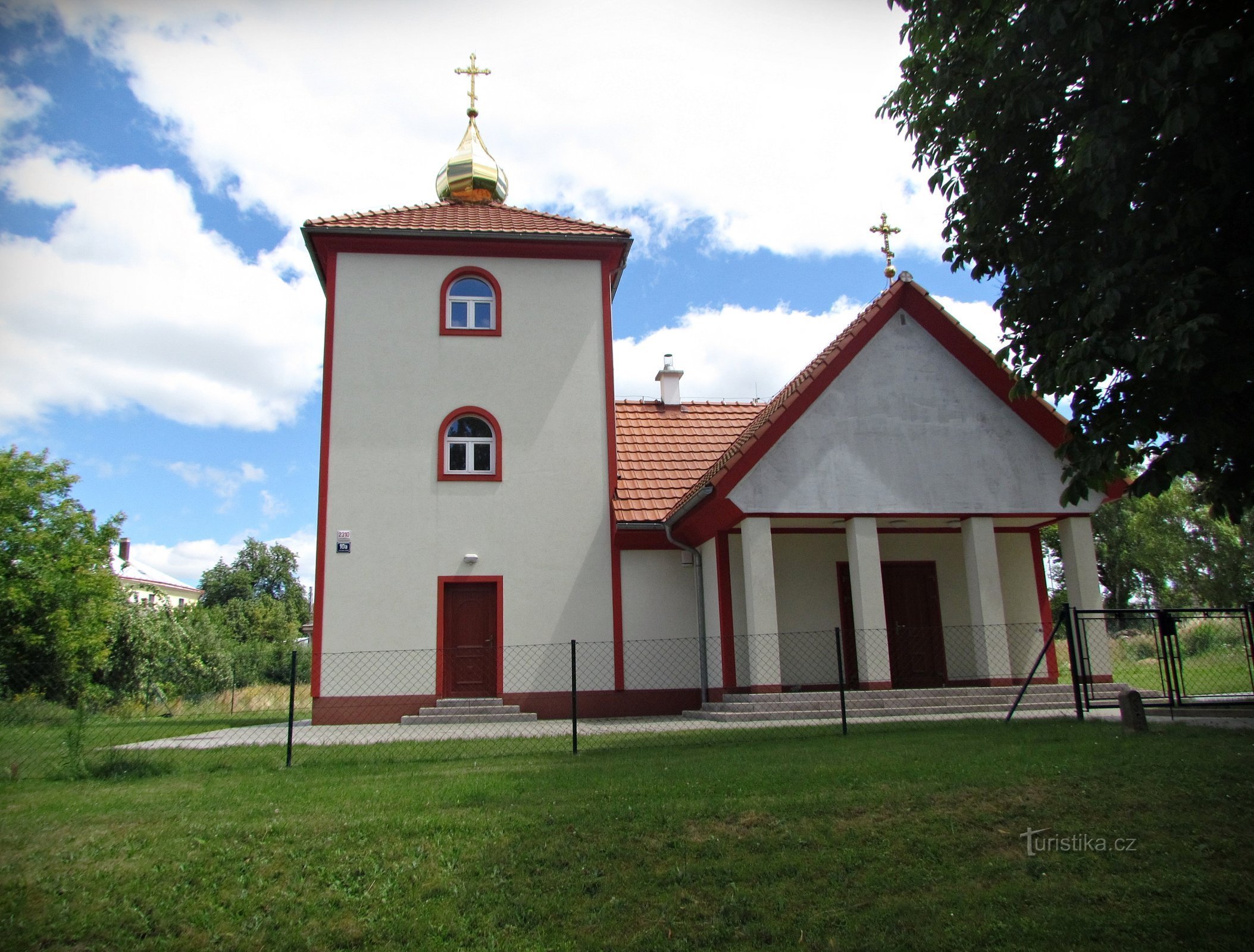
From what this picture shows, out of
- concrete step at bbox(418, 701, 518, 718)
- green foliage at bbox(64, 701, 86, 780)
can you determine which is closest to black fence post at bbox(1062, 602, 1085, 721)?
concrete step at bbox(418, 701, 518, 718)

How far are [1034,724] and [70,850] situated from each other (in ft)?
31.3

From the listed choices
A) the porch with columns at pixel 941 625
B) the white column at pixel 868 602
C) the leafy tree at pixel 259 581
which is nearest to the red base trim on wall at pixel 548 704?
the porch with columns at pixel 941 625

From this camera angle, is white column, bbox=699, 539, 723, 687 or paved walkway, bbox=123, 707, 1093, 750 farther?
white column, bbox=699, 539, 723, 687

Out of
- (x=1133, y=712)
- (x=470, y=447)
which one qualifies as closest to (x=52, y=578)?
(x=470, y=447)

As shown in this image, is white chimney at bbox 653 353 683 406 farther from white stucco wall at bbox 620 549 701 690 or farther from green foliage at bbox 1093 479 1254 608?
green foliage at bbox 1093 479 1254 608

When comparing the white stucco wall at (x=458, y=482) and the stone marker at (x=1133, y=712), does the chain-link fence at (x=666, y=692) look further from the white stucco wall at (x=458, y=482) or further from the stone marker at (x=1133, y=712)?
the stone marker at (x=1133, y=712)

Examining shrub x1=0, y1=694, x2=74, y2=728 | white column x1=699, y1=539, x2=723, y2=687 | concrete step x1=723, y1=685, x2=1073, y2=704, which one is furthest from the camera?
white column x1=699, y1=539, x2=723, y2=687

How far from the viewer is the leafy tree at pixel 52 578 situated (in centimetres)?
2347

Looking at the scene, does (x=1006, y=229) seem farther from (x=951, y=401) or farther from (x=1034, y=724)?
(x=951, y=401)

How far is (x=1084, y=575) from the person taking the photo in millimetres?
14875

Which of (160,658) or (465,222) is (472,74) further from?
(160,658)

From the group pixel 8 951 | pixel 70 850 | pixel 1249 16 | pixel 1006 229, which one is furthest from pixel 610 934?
pixel 1249 16

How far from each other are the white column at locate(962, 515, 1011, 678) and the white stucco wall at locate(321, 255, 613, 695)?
6250 mm

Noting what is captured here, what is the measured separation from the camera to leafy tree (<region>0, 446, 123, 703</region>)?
77.0ft
